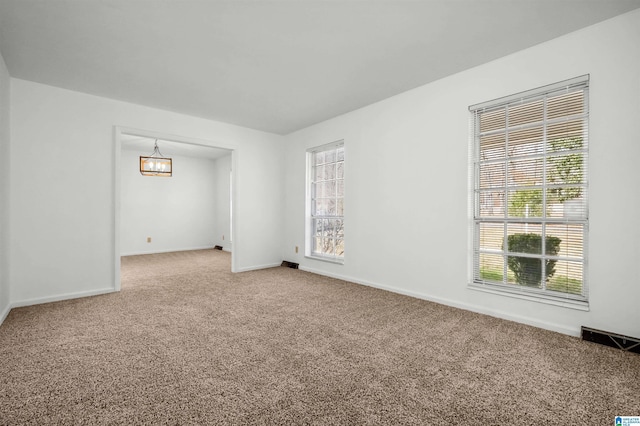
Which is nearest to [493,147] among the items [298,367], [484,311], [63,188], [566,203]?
[566,203]

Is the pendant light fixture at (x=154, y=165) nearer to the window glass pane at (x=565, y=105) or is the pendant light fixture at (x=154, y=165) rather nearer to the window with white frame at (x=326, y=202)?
the window with white frame at (x=326, y=202)

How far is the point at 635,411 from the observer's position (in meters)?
1.60

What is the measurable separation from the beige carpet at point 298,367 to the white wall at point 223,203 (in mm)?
4959

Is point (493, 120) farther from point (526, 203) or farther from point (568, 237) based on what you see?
point (568, 237)

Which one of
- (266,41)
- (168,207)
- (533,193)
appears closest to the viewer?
(266,41)

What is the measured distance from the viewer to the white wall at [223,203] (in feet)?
27.4

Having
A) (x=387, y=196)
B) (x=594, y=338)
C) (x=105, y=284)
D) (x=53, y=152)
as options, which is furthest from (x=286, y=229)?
(x=594, y=338)

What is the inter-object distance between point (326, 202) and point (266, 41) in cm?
300

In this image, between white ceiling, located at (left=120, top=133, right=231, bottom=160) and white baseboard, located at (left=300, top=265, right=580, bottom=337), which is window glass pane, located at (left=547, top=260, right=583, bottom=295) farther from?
white ceiling, located at (left=120, top=133, right=231, bottom=160)

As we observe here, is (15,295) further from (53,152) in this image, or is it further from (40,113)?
(40,113)

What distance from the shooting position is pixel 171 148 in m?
7.32

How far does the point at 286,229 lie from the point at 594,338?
466cm

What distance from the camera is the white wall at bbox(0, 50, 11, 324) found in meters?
3.02

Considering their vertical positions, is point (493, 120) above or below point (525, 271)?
above
